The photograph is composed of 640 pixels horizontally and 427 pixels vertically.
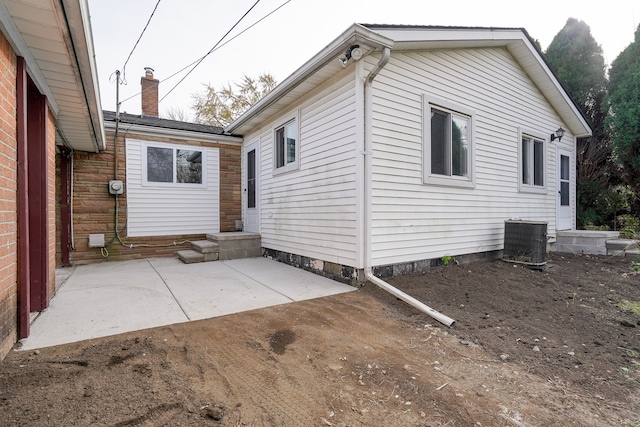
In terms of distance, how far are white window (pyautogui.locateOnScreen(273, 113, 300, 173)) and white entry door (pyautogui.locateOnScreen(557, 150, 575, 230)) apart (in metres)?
7.21

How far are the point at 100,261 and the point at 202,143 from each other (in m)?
3.48

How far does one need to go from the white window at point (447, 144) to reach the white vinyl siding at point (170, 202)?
17.3 feet

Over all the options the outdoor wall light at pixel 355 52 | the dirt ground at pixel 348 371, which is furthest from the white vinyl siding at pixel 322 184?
the dirt ground at pixel 348 371

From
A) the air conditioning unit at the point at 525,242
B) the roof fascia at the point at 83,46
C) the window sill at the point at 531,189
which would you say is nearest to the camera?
the roof fascia at the point at 83,46

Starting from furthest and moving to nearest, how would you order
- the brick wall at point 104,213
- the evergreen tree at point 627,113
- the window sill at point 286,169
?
1. the evergreen tree at point 627,113
2. the brick wall at point 104,213
3. the window sill at point 286,169

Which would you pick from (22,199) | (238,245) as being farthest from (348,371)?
(238,245)

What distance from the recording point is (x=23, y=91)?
8.11ft

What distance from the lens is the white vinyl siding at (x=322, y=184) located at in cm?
433

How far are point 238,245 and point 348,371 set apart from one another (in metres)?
5.09

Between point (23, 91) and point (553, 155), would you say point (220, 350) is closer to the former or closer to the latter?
point (23, 91)

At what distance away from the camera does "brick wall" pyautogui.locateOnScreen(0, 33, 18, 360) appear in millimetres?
2123

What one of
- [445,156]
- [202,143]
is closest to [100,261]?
[202,143]

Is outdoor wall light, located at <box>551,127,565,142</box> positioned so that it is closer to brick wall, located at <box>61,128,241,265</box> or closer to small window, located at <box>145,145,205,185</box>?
small window, located at <box>145,145,205,185</box>

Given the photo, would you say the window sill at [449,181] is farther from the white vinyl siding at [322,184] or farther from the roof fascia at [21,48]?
the roof fascia at [21,48]
